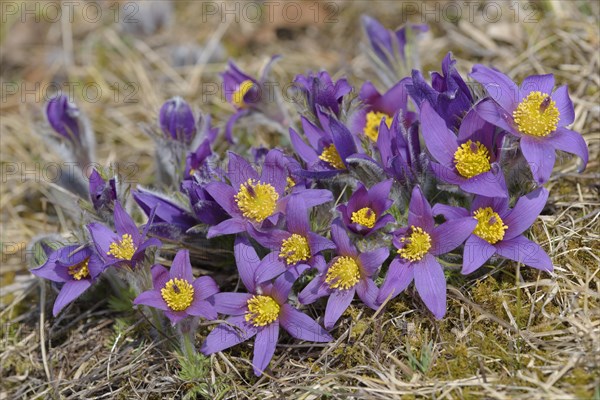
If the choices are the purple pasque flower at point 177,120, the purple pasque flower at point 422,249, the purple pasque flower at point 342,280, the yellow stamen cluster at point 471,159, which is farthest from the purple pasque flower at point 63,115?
the yellow stamen cluster at point 471,159

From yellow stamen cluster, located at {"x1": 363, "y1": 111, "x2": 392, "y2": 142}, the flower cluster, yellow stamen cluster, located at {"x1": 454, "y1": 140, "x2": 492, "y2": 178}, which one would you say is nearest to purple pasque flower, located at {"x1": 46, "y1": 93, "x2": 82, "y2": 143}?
the flower cluster

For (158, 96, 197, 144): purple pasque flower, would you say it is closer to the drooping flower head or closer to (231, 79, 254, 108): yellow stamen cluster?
(231, 79, 254, 108): yellow stamen cluster

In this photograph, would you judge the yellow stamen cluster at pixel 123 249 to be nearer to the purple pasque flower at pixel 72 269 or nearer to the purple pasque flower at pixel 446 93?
the purple pasque flower at pixel 72 269

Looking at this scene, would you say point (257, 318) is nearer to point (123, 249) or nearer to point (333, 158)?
point (123, 249)

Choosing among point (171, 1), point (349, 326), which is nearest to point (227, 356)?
point (349, 326)

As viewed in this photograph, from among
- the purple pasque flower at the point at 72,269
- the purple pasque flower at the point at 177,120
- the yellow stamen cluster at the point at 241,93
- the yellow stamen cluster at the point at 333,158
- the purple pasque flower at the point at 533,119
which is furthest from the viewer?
the yellow stamen cluster at the point at 241,93

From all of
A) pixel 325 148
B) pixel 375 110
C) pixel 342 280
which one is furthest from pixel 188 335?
pixel 375 110
